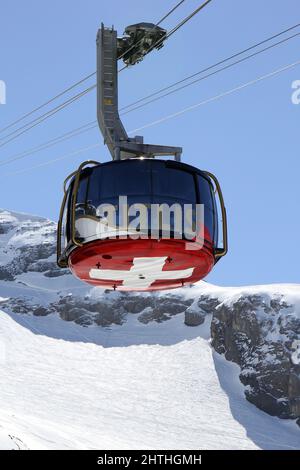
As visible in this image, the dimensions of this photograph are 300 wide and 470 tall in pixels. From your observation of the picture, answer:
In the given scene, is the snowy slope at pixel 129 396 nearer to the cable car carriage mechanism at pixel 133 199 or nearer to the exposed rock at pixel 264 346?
the exposed rock at pixel 264 346

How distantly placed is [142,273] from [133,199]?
6.72 ft

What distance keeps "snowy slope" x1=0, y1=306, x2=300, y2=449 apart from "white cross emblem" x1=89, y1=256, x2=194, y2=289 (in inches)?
3734

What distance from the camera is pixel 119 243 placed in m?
11.2

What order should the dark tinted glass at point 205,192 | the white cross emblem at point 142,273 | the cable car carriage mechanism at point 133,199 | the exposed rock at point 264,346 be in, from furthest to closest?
the exposed rock at point 264,346 < the white cross emblem at point 142,273 < the dark tinted glass at point 205,192 < the cable car carriage mechanism at point 133,199

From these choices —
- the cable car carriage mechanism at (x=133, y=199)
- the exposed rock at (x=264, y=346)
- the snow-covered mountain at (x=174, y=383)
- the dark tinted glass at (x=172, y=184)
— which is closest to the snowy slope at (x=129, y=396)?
the snow-covered mountain at (x=174, y=383)

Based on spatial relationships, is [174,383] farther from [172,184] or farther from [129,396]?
[172,184]

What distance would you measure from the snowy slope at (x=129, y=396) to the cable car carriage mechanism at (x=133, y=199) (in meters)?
96.4

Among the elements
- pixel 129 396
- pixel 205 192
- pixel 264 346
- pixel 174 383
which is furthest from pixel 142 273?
pixel 264 346

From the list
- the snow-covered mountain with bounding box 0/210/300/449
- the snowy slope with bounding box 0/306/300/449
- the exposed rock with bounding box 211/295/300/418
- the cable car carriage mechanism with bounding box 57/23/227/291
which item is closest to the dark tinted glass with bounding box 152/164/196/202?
the cable car carriage mechanism with bounding box 57/23/227/291

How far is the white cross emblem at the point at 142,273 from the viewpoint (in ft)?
40.4

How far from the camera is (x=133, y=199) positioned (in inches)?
435

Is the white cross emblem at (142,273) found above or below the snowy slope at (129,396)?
above
